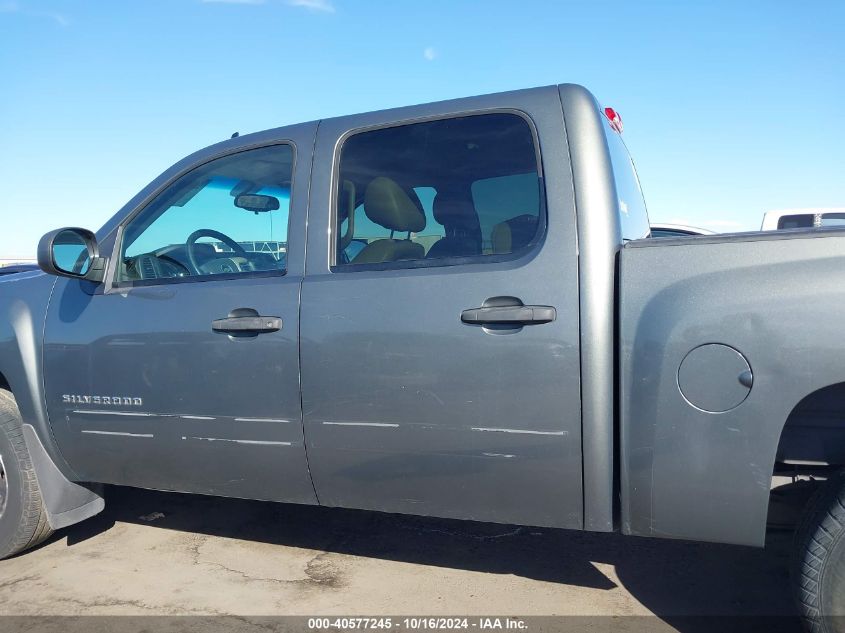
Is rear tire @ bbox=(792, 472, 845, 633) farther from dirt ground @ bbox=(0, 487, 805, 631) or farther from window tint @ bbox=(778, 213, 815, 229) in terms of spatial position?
window tint @ bbox=(778, 213, 815, 229)

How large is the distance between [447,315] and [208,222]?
4.52ft

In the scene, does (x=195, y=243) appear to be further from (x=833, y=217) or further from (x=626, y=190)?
(x=833, y=217)

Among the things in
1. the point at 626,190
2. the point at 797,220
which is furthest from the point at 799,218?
A: the point at 626,190

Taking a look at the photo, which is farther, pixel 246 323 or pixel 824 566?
pixel 246 323

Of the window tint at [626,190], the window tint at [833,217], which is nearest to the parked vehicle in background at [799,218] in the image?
the window tint at [833,217]

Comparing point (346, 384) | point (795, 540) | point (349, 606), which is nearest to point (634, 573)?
point (795, 540)

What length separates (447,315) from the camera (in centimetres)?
242

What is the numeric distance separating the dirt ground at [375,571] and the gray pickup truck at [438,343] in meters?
0.41

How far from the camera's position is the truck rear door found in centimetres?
232

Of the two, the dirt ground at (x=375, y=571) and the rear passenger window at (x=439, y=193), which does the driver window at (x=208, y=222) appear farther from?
the dirt ground at (x=375, y=571)

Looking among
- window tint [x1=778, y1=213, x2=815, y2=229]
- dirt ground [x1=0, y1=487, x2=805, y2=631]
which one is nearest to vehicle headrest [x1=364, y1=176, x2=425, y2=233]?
dirt ground [x1=0, y1=487, x2=805, y2=631]

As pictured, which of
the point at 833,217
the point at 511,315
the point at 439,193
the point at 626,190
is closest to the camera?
the point at 511,315

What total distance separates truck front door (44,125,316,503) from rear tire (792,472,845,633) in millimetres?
1779

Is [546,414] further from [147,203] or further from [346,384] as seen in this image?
[147,203]
